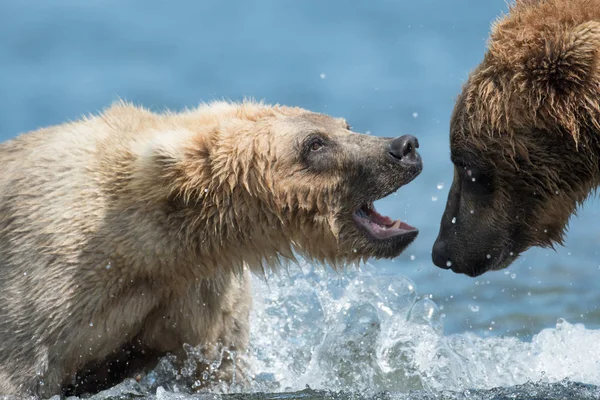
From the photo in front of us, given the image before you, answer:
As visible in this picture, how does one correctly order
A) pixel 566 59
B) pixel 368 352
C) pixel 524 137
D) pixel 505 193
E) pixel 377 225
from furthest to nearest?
1. pixel 368 352
2. pixel 377 225
3. pixel 505 193
4. pixel 524 137
5. pixel 566 59

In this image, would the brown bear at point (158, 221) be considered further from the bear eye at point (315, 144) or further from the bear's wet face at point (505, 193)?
the bear's wet face at point (505, 193)

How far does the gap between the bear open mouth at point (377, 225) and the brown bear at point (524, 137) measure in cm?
29

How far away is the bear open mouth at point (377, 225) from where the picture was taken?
580cm

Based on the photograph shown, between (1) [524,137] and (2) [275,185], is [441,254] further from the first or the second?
(2) [275,185]

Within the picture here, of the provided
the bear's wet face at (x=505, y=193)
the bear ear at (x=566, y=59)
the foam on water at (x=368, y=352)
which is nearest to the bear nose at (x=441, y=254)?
the bear's wet face at (x=505, y=193)

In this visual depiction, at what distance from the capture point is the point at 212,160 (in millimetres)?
5629

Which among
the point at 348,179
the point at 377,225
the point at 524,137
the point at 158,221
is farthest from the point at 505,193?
the point at 158,221

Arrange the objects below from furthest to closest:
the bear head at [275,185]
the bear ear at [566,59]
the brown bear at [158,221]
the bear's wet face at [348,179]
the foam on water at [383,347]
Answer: the foam on water at [383,347], the bear's wet face at [348,179], the bear head at [275,185], the brown bear at [158,221], the bear ear at [566,59]

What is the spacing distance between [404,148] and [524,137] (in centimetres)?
63

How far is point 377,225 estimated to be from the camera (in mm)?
5906

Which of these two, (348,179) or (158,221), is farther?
(348,179)

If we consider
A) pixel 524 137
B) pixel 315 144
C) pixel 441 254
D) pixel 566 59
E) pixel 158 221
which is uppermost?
pixel 566 59

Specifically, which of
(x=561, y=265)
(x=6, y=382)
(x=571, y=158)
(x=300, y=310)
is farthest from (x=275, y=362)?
(x=561, y=265)

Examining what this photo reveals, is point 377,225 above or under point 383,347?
above
